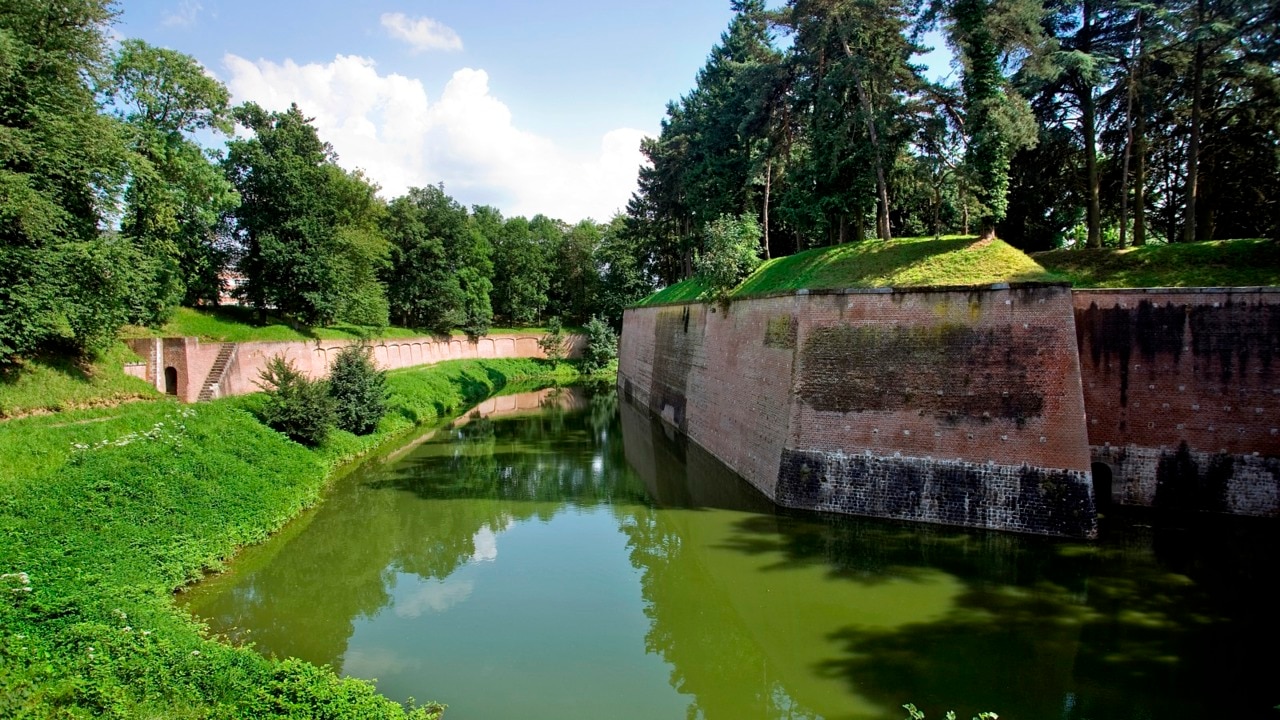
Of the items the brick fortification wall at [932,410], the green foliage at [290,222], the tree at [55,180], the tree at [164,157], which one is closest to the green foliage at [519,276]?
the green foliage at [290,222]

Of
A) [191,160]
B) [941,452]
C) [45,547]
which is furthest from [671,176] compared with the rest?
[45,547]

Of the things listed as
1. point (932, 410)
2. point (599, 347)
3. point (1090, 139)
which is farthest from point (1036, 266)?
point (599, 347)

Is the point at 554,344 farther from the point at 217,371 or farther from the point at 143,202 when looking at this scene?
the point at 143,202

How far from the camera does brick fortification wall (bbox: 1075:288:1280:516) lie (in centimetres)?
1018

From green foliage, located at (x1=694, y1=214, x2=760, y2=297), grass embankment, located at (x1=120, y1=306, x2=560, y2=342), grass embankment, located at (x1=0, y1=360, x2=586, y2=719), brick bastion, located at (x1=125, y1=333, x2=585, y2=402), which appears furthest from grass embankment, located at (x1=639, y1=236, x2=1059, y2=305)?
grass embankment, located at (x1=120, y1=306, x2=560, y2=342)

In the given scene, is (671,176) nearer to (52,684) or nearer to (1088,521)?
(1088,521)

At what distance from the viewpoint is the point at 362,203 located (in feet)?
86.7

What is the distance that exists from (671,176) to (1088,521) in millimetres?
23927

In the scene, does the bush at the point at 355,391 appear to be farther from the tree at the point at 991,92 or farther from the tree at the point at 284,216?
the tree at the point at 991,92

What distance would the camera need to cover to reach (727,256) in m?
17.0

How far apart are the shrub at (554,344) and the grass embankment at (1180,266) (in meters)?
33.4

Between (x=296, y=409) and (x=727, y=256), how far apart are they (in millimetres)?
10962

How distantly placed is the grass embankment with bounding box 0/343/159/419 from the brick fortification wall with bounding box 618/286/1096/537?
13.3m

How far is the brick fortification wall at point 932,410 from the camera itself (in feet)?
33.0
